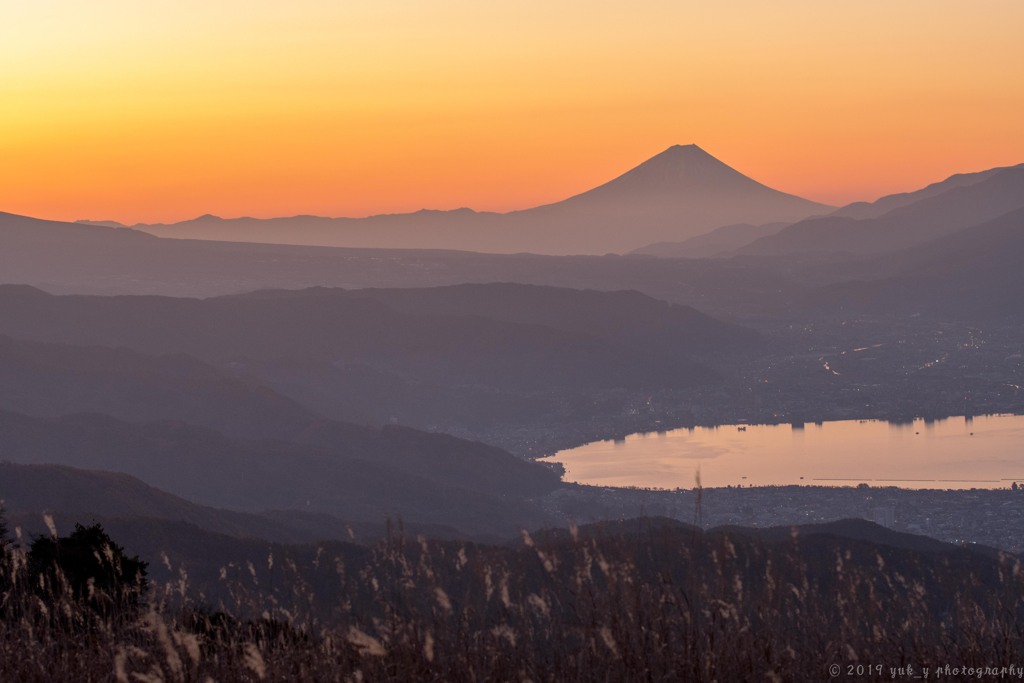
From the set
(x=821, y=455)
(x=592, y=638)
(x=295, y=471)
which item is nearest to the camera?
(x=592, y=638)

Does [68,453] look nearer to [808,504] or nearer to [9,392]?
[9,392]

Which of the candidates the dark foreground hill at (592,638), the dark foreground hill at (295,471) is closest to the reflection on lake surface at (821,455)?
the dark foreground hill at (295,471)

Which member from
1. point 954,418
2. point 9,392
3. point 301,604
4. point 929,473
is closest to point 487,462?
point 929,473

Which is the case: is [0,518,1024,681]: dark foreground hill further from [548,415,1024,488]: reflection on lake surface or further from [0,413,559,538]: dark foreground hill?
[548,415,1024,488]: reflection on lake surface

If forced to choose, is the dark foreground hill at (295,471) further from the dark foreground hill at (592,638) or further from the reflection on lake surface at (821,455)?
the dark foreground hill at (592,638)

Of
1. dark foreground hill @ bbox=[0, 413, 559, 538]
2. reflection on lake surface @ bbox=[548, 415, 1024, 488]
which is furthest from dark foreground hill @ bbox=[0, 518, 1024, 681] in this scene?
reflection on lake surface @ bbox=[548, 415, 1024, 488]

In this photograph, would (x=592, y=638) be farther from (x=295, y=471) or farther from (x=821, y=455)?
(x=821, y=455)

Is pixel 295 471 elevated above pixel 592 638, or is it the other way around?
pixel 592 638

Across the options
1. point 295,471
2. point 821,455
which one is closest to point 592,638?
point 295,471
